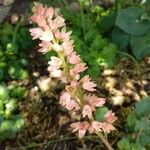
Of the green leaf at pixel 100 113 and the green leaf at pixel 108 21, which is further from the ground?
the green leaf at pixel 108 21

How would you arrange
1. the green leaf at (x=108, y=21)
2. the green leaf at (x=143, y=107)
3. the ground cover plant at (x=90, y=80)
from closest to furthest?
1. the green leaf at (x=143, y=107)
2. the ground cover plant at (x=90, y=80)
3. the green leaf at (x=108, y=21)

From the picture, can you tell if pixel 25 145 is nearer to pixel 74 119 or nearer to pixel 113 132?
pixel 74 119

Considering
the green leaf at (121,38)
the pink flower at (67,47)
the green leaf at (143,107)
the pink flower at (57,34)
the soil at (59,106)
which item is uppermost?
the pink flower at (57,34)

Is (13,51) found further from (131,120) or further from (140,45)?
(131,120)

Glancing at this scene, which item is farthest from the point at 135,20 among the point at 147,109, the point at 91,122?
the point at 91,122

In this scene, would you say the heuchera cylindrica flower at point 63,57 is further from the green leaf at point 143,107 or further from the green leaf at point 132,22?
the green leaf at point 132,22

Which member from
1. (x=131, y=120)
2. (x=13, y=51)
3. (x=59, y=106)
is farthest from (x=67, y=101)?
(x=13, y=51)

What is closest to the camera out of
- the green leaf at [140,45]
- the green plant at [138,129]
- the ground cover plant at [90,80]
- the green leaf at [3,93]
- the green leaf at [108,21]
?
the green plant at [138,129]

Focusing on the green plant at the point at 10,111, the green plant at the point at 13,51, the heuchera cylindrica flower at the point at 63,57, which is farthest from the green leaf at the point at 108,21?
the heuchera cylindrica flower at the point at 63,57
